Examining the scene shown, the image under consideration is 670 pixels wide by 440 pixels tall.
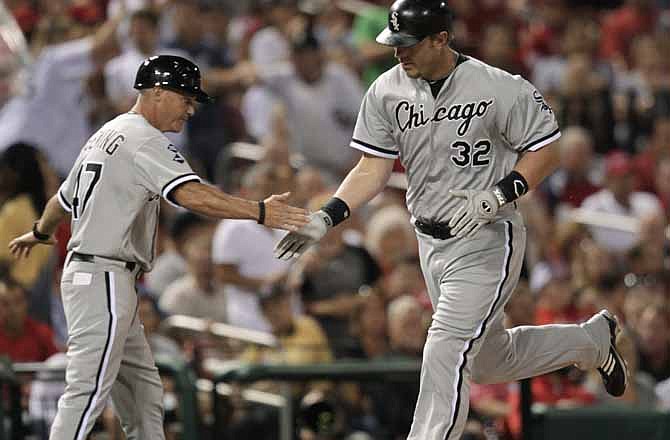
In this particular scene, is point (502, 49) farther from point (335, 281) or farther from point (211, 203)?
point (211, 203)

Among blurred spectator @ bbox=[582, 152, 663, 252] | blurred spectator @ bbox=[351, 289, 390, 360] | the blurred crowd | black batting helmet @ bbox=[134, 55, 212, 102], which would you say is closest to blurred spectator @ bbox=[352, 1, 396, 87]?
the blurred crowd

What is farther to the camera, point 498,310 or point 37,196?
point 37,196

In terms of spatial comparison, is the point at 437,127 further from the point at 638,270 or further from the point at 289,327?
the point at 638,270

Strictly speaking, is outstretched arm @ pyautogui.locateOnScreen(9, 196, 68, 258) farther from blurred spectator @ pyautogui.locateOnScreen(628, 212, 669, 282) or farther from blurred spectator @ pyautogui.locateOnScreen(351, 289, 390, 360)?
blurred spectator @ pyautogui.locateOnScreen(628, 212, 669, 282)

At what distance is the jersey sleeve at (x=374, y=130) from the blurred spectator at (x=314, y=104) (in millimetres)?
5697

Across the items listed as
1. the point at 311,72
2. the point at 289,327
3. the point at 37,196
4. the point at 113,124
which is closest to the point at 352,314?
the point at 289,327

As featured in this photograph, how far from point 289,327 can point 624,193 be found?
4.19 m

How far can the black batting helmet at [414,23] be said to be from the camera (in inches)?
250

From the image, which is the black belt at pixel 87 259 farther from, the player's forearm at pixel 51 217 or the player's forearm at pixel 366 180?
the player's forearm at pixel 366 180

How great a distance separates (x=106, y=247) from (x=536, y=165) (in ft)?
Result: 6.09

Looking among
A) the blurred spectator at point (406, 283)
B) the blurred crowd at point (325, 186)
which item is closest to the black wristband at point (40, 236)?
the blurred crowd at point (325, 186)

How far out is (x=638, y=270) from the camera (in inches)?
457

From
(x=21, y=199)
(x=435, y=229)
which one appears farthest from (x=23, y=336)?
(x=435, y=229)

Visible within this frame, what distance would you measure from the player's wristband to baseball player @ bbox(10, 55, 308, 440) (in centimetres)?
82
